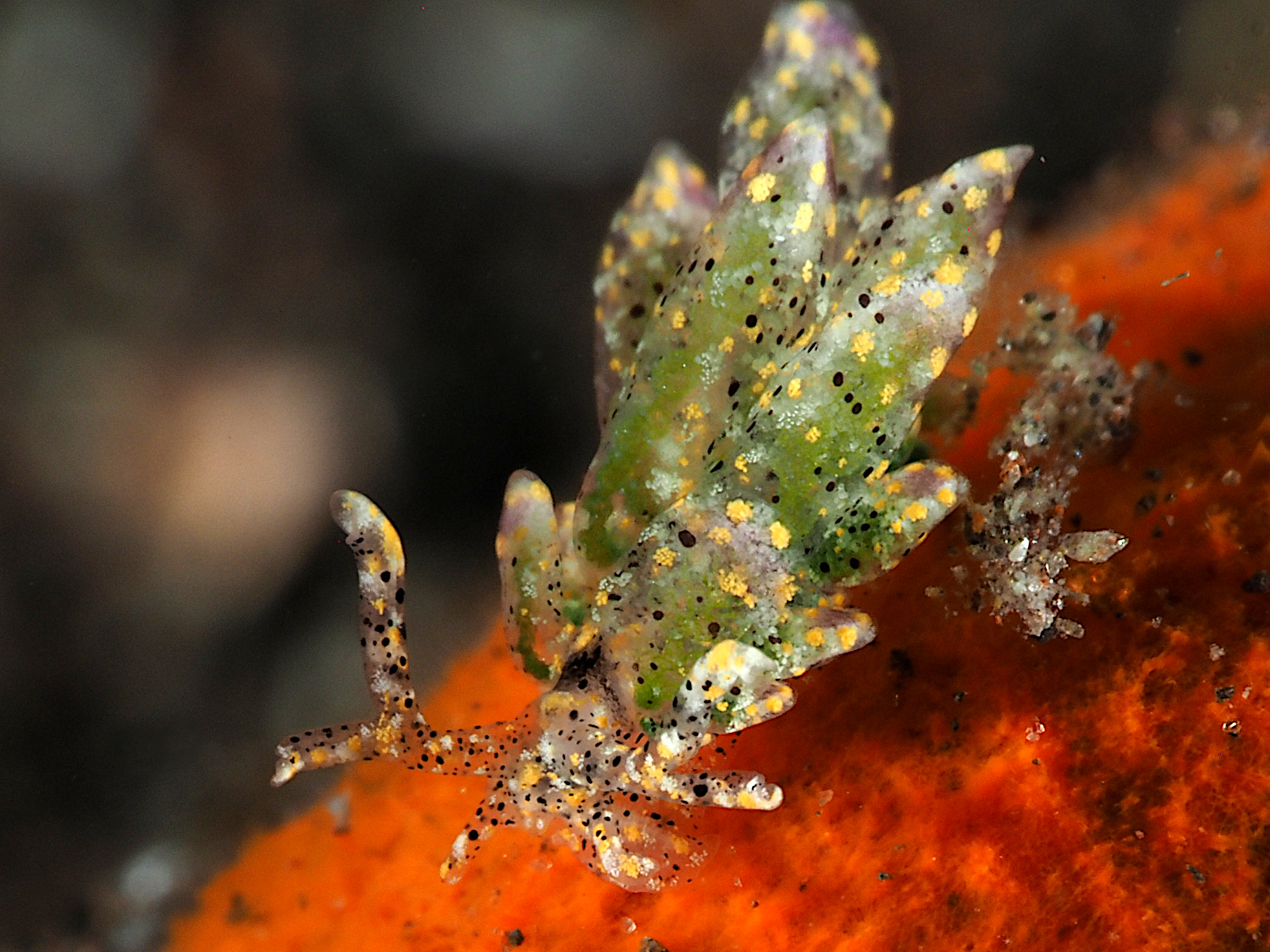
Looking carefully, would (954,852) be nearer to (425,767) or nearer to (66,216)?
(425,767)

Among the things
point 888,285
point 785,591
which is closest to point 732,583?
point 785,591

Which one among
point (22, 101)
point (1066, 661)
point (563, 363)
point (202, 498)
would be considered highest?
point (22, 101)

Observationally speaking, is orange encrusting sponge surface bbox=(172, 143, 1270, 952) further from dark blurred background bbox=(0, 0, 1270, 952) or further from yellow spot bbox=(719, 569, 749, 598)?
dark blurred background bbox=(0, 0, 1270, 952)

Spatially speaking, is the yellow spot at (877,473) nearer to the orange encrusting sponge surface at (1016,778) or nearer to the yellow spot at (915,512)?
the yellow spot at (915,512)

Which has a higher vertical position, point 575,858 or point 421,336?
point 421,336

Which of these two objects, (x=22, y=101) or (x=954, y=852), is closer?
(x=954, y=852)

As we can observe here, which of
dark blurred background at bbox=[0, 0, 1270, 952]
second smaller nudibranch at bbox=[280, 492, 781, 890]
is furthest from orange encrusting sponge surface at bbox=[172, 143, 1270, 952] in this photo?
dark blurred background at bbox=[0, 0, 1270, 952]

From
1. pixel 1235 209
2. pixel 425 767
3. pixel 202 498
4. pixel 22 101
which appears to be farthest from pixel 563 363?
pixel 1235 209
